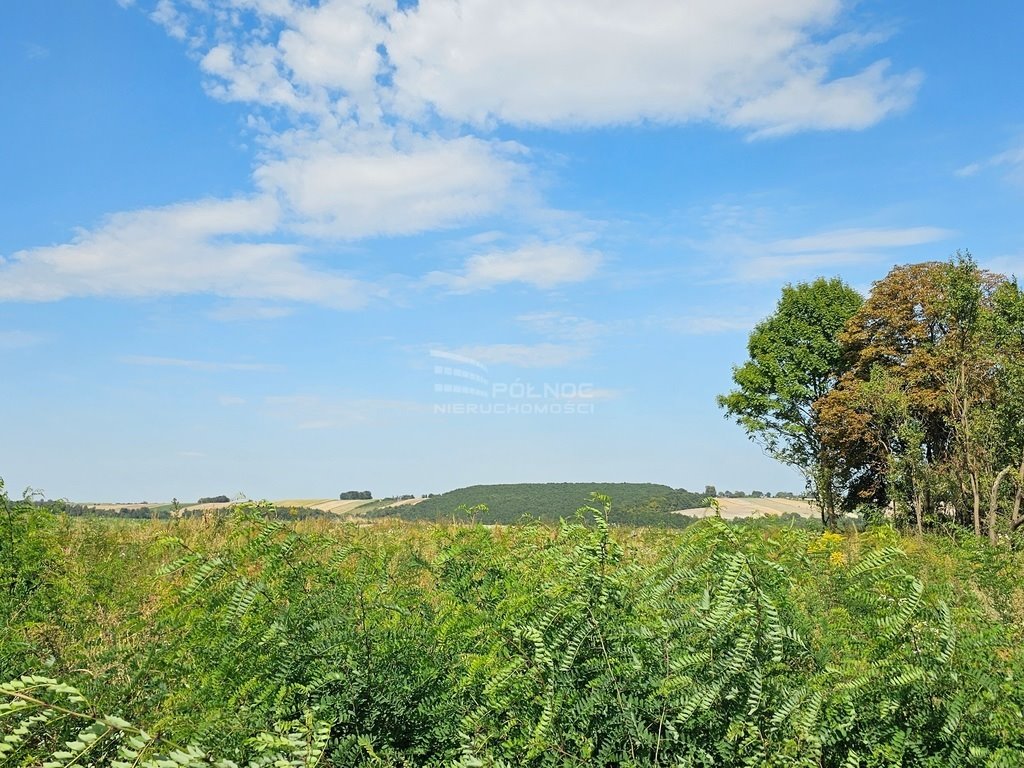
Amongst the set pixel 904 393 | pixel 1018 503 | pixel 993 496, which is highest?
pixel 904 393

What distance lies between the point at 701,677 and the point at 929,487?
23600 millimetres

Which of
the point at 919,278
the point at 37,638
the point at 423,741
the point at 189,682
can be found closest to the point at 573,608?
the point at 423,741

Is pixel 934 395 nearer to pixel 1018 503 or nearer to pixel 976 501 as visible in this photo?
pixel 1018 503

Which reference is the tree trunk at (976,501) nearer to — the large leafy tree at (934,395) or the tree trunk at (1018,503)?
the large leafy tree at (934,395)

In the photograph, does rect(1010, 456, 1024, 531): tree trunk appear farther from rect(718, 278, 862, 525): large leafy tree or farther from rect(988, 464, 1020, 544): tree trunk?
rect(718, 278, 862, 525): large leafy tree

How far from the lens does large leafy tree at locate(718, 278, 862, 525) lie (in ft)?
115

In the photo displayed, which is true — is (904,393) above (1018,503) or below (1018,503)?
above

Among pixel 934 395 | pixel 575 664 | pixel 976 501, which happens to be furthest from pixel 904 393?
pixel 575 664

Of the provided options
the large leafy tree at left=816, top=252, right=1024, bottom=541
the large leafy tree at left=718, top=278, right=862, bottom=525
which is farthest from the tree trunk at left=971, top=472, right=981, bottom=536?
the large leafy tree at left=718, top=278, right=862, bottom=525

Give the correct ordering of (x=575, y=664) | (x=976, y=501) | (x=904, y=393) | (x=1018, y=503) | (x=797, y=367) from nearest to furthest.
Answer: (x=575, y=664), (x=976, y=501), (x=1018, y=503), (x=904, y=393), (x=797, y=367)

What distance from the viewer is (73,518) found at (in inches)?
491

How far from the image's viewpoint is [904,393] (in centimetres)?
2470

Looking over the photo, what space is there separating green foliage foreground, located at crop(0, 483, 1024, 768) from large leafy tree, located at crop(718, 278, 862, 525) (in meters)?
31.9

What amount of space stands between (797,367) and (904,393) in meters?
11.3
